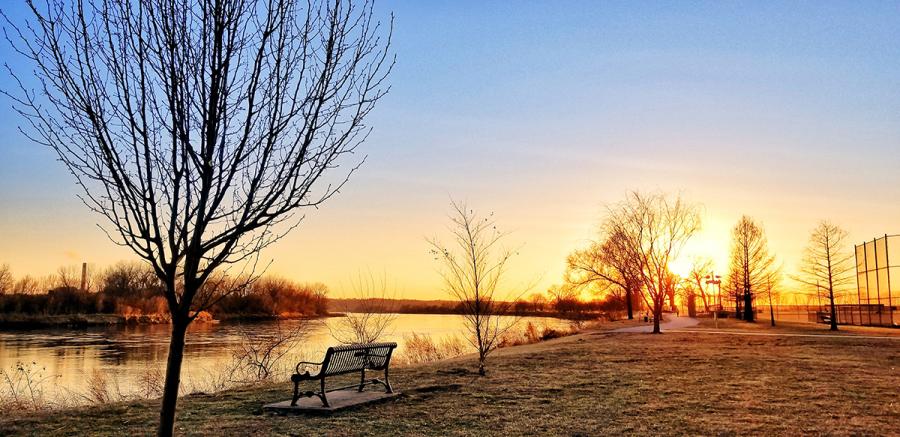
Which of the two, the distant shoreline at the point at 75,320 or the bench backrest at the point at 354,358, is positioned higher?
the bench backrest at the point at 354,358

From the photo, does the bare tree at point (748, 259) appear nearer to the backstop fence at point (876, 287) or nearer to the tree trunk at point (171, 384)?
the backstop fence at point (876, 287)

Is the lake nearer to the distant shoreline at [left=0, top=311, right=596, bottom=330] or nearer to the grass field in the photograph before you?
the grass field

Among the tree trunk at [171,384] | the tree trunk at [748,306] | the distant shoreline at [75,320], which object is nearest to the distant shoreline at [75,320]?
the distant shoreline at [75,320]

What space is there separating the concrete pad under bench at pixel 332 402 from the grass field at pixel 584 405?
0.20 metres

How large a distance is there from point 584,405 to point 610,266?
1447 inches

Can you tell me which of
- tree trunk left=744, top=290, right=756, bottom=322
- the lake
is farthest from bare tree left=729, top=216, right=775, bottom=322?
the lake

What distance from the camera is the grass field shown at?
7.93 meters

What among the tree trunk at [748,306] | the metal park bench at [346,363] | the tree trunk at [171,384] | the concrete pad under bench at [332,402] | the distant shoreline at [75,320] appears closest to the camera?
the tree trunk at [171,384]

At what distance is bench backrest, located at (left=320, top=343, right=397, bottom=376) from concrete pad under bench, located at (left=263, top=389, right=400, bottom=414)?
375 millimetres

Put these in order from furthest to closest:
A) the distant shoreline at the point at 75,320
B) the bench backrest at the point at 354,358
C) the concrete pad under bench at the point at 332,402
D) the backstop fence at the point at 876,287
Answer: the distant shoreline at the point at 75,320 → the backstop fence at the point at 876,287 → the bench backrest at the point at 354,358 → the concrete pad under bench at the point at 332,402

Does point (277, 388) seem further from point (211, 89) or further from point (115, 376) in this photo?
point (115, 376)

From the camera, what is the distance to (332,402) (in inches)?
376

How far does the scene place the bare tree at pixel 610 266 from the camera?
3388 cm

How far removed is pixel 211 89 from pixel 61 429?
17.0 feet
